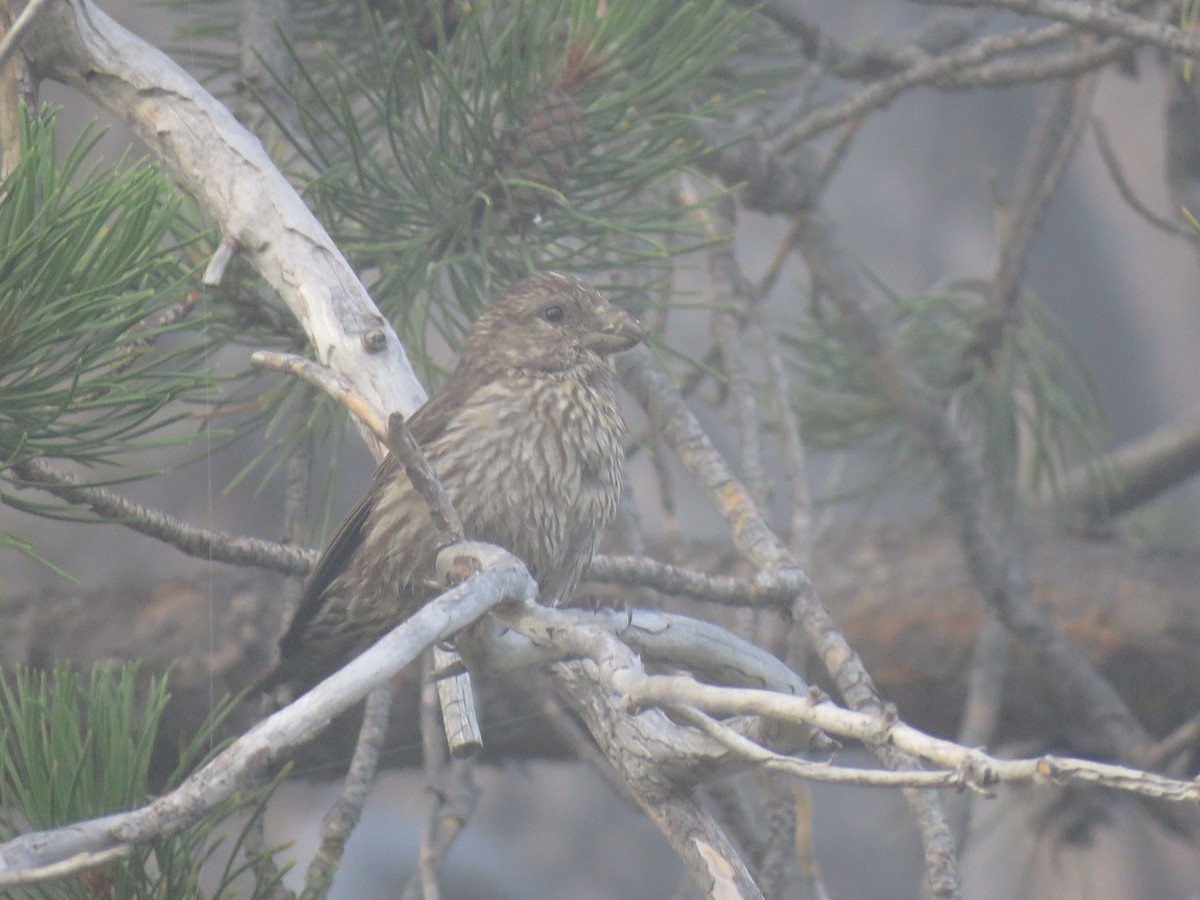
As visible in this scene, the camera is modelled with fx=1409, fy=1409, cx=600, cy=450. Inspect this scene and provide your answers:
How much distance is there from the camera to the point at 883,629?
9.35 feet

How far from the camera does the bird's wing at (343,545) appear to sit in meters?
1.72

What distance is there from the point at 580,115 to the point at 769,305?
2.87m

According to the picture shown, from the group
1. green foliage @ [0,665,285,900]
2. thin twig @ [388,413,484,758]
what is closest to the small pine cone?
thin twig @ [388,413,484,758]

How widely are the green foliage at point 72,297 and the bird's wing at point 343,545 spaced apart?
0.36 m

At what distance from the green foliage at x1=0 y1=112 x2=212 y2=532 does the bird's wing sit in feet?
1.19

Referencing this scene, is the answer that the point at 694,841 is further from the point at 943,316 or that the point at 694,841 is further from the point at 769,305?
the point at 769,305

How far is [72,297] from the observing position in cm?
120

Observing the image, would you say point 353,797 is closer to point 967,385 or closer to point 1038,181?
point 967,385

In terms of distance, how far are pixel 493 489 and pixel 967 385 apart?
1.52 metres

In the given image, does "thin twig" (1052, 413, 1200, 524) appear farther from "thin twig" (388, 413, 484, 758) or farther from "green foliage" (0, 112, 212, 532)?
"green foliage" (0, 112, 212, 532)

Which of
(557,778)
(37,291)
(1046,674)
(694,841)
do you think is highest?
(37,291)

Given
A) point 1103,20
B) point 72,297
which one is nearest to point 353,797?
point 72,297

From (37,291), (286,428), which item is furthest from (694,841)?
(286,428)

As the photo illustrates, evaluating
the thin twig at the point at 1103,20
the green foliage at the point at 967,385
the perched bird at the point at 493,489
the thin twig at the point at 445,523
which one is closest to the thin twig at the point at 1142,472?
the green foliage at the point at 967,385
